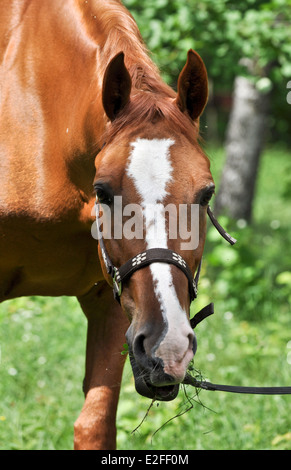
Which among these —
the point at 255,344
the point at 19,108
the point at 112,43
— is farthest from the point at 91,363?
the point at 255,344

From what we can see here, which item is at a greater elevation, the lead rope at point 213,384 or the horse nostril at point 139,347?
the horse nostril at point 139,347

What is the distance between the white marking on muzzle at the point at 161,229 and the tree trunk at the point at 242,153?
18.2ft

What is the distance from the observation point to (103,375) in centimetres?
312

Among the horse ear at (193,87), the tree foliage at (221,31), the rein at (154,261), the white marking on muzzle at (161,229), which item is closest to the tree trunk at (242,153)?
the tree foliage at (221,31)

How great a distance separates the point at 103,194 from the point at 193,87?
50 cm

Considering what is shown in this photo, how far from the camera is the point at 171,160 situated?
2215mm

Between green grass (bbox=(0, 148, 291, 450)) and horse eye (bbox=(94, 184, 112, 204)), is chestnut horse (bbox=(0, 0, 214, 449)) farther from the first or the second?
green grass (bbox=(0, 148, 291, 450))

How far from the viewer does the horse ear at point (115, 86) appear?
2.34 metres

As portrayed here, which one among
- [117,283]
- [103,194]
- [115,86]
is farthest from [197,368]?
[115,86]

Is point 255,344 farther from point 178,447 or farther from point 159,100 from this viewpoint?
point 159,100

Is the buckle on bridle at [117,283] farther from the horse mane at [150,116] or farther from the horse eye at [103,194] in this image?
the horse mane at [150,116]

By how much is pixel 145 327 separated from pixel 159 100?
0.80 meters

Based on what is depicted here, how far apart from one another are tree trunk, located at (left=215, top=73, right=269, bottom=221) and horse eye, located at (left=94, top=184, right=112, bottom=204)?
5.50m

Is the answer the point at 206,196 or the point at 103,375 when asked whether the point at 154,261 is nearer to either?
the point at 206,196
